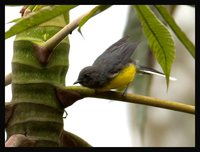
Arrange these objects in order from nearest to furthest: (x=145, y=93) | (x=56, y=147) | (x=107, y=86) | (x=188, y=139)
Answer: (x=56, y=147) < (x=145, y=93) < (x=107, y=86) < (x=188, y=139)

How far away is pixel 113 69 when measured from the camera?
67.7 inches

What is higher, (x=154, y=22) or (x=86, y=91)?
(x=154, y=22)

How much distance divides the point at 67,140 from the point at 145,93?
0.74 feet

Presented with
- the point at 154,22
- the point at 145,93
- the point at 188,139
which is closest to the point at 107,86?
the point at 145,93

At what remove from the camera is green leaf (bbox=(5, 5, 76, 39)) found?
3.02ft

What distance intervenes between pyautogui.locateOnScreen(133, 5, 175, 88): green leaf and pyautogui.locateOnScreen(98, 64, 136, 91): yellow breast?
60 centimetres

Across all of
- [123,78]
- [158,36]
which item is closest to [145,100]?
[158,36]

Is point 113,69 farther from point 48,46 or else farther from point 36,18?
point 36,18

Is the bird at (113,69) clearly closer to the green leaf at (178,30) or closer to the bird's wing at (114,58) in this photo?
the bird's wing at (114,58)

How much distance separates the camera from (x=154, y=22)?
0.97 meters

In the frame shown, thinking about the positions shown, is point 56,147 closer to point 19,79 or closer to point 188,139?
point 19,79

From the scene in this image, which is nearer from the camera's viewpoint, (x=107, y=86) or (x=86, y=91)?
(x=86, y=91)

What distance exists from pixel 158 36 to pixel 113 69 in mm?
739

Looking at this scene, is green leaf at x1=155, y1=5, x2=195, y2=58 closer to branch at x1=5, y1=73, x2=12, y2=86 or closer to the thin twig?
the thin twig
